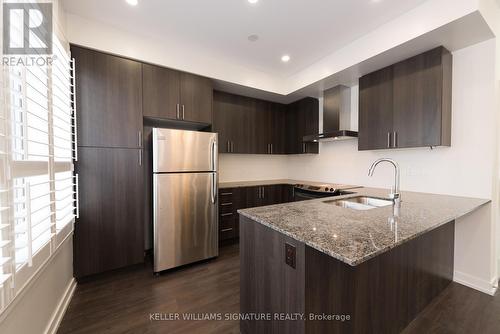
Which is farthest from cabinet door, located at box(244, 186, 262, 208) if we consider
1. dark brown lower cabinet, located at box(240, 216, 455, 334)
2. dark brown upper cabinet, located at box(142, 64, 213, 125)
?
dark brown lower cabinet, located at box(240, 216, 455, 334)

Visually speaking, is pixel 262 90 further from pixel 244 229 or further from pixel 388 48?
pixel 244 229

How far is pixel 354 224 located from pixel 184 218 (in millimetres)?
1951

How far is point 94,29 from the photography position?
2.14 metres

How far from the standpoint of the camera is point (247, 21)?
2139 mm

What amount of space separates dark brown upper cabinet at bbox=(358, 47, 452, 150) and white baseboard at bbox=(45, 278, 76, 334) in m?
3.52

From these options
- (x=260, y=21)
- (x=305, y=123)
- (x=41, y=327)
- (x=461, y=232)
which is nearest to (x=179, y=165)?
(x=41, y=327)

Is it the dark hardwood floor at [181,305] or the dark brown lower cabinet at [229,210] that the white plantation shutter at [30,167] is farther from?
the dark brown lower cabinet at [229,210]

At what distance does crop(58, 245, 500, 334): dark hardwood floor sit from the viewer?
5.25ft

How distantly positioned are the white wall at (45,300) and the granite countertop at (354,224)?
1344 mm

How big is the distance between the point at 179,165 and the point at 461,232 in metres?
3.16

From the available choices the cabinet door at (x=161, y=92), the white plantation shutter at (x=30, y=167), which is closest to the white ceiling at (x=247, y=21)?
the cabinet door at (x=161, y=92)

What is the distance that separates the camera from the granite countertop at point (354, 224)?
88 cm

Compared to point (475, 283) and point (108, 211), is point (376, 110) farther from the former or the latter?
point (108, 211)

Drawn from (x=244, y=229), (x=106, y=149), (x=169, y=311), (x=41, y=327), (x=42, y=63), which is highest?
(x=42, y=63)
